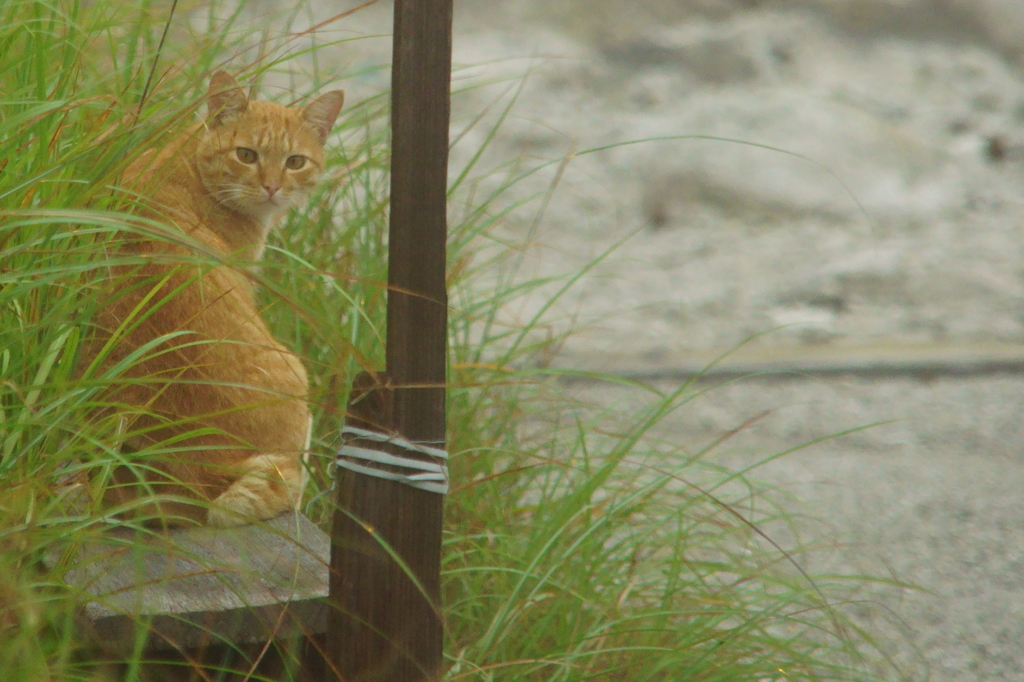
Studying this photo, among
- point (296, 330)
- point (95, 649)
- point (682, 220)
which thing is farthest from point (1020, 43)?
point (95, 649)

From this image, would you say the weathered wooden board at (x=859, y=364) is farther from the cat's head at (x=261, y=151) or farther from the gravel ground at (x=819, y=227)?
the cat's head at (x=261, y=151)

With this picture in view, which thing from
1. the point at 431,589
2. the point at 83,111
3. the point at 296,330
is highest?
the point at 83,111

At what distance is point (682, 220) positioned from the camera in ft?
17.1

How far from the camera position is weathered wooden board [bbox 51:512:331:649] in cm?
121

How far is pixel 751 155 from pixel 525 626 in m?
4.03

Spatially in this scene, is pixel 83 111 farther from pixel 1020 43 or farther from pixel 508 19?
pixel 1020 43

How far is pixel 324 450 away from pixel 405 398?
81 cm

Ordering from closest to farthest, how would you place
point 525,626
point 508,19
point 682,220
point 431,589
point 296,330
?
point 431,589, point 525,626, point 296,330, point 682,220, point 508,19

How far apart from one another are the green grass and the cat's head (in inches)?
3.2

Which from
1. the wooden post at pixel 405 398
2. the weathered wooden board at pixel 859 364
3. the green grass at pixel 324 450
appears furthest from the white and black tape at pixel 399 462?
the weathered wooden board at pixel 859 364

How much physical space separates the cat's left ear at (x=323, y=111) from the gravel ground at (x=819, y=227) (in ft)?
1.33

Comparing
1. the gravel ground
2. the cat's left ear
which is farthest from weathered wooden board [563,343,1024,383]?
the cat's left ear

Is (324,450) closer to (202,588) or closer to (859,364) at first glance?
(202,588)

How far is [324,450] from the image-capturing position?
2.08 metres
